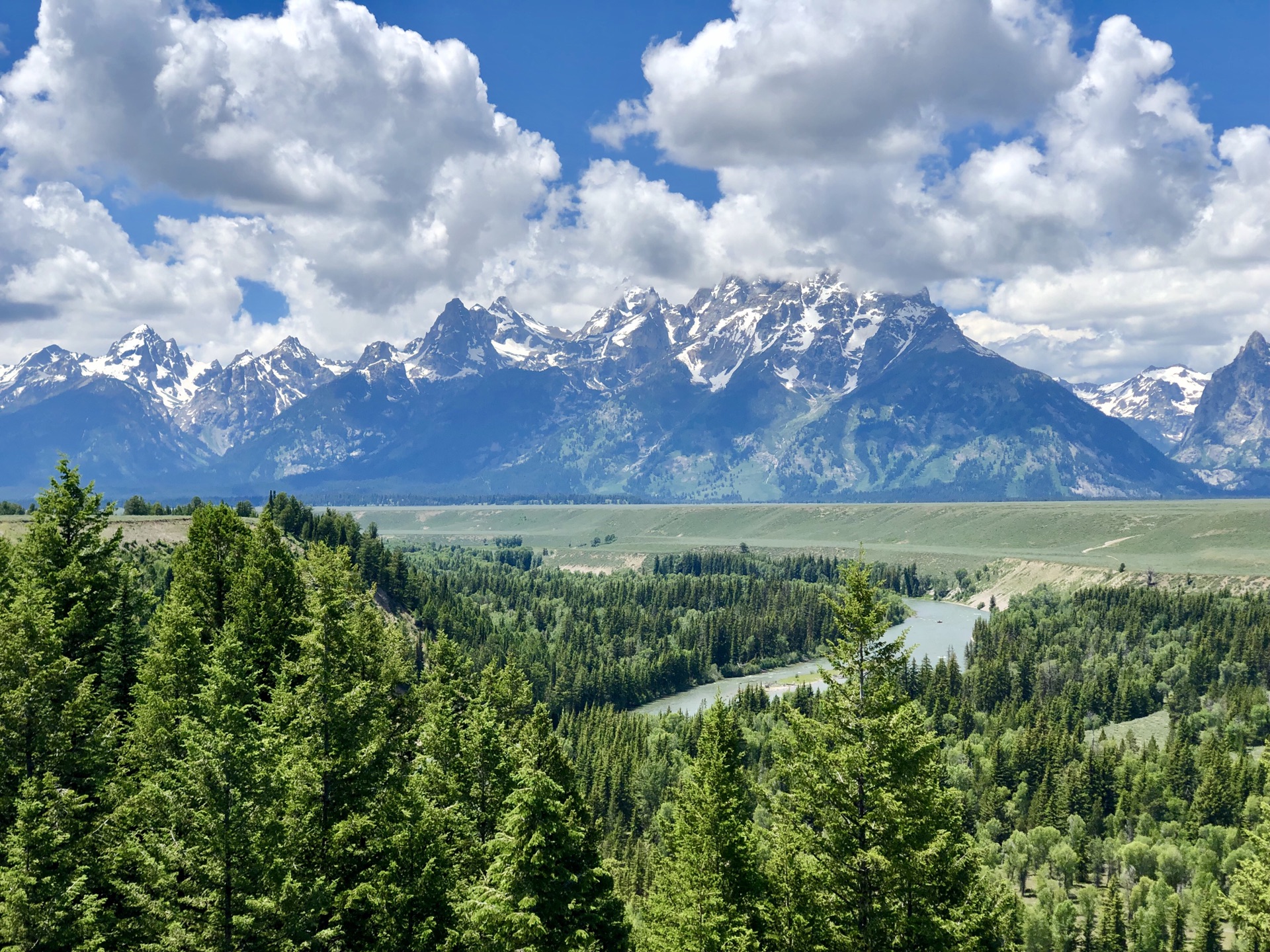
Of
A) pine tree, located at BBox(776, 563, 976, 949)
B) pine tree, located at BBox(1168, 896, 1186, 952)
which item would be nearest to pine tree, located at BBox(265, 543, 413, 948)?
pine tree, located at BBox(776, 563, 976, 949)

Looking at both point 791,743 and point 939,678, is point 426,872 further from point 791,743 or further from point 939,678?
point 939,678

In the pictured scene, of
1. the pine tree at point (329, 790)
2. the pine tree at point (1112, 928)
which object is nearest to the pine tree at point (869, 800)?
the pine tree at point (329, 790)

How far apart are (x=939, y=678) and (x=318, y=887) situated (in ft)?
465

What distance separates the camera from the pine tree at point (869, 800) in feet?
87.3

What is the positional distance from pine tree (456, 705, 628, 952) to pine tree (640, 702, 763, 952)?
12.0ft

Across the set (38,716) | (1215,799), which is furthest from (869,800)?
(1215,799)

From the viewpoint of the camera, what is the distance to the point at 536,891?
3106cm

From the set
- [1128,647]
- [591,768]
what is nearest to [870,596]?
[591,768]

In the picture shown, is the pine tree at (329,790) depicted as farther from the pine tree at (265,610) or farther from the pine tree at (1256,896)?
the pine tree at (1256,896)

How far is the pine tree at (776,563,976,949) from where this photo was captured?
26.6 metres

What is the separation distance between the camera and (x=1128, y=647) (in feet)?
623

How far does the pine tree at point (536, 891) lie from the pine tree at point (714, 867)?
3.67 m

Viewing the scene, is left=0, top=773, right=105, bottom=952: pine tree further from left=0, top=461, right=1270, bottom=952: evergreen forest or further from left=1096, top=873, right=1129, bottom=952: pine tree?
left=1096, top=873, right=1129, bottom=952: pine tree

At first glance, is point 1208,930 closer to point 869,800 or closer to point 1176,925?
point 1176,925
